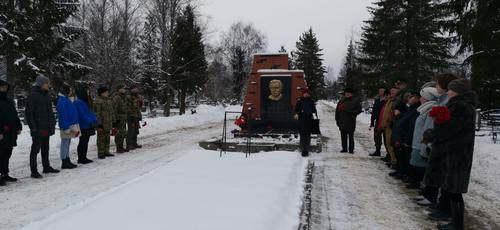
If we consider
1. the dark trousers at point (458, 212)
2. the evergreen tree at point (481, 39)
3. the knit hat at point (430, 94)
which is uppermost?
the evergreen tree at point (481, 39)

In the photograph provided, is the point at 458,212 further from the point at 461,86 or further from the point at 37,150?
the point at 37,150

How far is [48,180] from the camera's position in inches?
306

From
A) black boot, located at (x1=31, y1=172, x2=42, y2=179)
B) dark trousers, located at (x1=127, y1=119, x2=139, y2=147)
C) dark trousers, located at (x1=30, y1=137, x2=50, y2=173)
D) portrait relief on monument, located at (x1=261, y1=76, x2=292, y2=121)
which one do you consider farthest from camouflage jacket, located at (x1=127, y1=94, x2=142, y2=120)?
black boot, located at (x1=31, y1=172, x2=42, y2=179)

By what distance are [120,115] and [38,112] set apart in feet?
11.2

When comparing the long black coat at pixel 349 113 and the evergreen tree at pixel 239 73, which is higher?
the evergreen tree at pixel 239 73

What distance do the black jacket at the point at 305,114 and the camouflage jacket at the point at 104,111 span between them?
4.92 meters

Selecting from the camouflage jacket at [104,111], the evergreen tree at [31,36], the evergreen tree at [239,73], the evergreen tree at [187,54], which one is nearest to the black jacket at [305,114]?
the camouflage jacket at [104,111]

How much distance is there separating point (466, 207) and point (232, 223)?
4.05m

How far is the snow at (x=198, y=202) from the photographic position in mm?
4355

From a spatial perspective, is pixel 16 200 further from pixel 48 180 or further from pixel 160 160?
pixel 160 160

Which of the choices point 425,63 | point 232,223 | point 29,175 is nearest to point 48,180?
point 29,175

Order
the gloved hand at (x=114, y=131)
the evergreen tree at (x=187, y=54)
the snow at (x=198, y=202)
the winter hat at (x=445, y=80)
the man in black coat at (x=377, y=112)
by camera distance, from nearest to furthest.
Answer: the snow at (x=198, y=202) → the winter hat at (x=445, y=80) → the man in black coat at (x=377, y=112) → the gloved hand at (x=114, y=131) → the evergreen tree at (x=187, y=54)

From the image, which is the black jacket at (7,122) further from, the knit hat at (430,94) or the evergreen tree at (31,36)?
the evergreen tree at (31,36)

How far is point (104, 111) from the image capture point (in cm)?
1071
